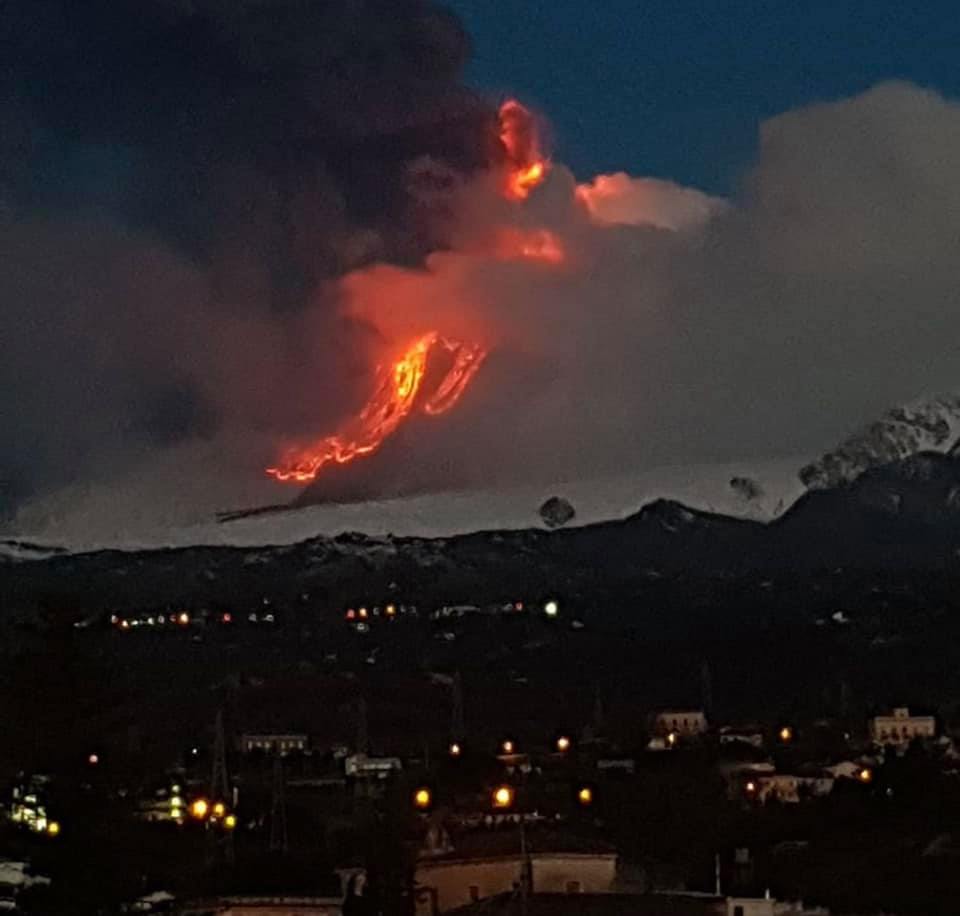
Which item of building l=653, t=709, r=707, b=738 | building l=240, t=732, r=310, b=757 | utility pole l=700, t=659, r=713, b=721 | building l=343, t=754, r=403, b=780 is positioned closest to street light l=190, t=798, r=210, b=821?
building l=343, t=754, r=403, b=780

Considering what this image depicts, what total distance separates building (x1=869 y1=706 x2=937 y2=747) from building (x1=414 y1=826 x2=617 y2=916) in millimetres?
41059

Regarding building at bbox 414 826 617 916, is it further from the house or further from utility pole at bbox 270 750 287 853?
the house

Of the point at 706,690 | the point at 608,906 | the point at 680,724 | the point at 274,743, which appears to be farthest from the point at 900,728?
the point at 608,906

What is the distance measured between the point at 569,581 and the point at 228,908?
14816 cm

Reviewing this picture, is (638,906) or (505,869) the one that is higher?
(505,869)

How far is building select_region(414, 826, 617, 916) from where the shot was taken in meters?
56.3

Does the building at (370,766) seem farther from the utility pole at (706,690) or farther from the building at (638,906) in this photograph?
the building at (638,906)

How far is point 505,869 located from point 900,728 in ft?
151

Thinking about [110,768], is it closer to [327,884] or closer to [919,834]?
[327,884]

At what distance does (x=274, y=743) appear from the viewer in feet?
328

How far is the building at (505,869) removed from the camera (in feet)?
185

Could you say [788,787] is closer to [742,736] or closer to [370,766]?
[370,766]

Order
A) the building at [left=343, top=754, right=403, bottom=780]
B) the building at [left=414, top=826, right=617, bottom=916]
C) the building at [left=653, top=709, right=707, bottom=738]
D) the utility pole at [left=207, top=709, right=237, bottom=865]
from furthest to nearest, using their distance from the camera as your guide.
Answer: the building at [left=653, top=709, right=707, bottom=738], the building at [left=343, top=754, right=403, bottom=780], the building at [left=414, top=826, right=617, bottom=916], the utility pole at [left=207, top=709, right=237, bottom=865]

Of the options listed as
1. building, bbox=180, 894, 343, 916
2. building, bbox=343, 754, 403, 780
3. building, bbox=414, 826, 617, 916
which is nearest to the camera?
building, bbox=180, 894, 343, 916
